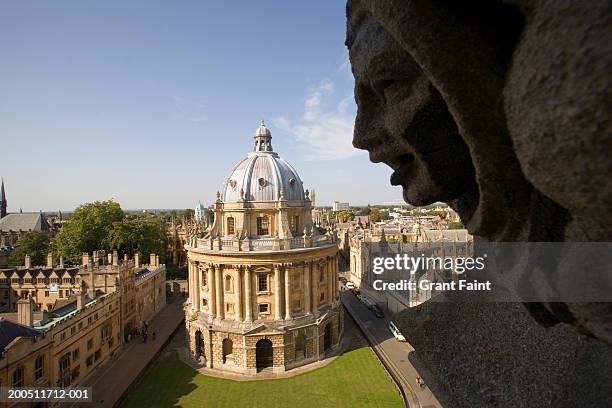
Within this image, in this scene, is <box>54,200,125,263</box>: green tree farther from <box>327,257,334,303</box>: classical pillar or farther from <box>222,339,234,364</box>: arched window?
<box>327,257,334,303</box>: classical pillar

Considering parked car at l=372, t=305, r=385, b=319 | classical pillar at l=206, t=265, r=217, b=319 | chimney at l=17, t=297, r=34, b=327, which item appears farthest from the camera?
parked car at l=372, t=305, r=385, b=319

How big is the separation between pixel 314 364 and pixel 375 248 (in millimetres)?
25201

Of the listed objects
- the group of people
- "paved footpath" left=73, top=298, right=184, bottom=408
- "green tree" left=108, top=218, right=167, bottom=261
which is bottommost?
"paved footpath" left=73, top=298, right=184, bottom=408

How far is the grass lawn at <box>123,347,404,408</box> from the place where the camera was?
83.0 ft

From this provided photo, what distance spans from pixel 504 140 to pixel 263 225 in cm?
3260

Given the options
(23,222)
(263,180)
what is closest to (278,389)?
(263,180)

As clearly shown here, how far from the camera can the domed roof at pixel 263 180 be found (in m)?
35.4

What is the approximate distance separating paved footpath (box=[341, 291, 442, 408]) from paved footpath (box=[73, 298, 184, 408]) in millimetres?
21092

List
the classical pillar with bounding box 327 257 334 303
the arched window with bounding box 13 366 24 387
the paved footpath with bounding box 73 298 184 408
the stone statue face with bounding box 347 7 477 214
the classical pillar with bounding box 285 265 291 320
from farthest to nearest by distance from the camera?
the classical pillar with bounding box 327 257 334 303
the classical pillar with bounding box 285 265 291 320
the paved footpath with bounding box 73 298 184 408
the arched window with bounding box 13 366 24 387
the stone statue face with bounding box 347 7 477 214

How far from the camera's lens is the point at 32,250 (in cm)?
5806

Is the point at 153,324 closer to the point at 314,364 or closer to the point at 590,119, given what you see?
the point at 314,364

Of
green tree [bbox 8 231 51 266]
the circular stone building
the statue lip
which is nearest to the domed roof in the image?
the circular stone building

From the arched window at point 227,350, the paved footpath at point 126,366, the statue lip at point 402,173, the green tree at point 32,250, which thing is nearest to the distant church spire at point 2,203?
the green tree at point 32,250

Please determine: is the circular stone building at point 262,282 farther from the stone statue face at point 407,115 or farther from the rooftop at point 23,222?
the rooftop at point 23,222
